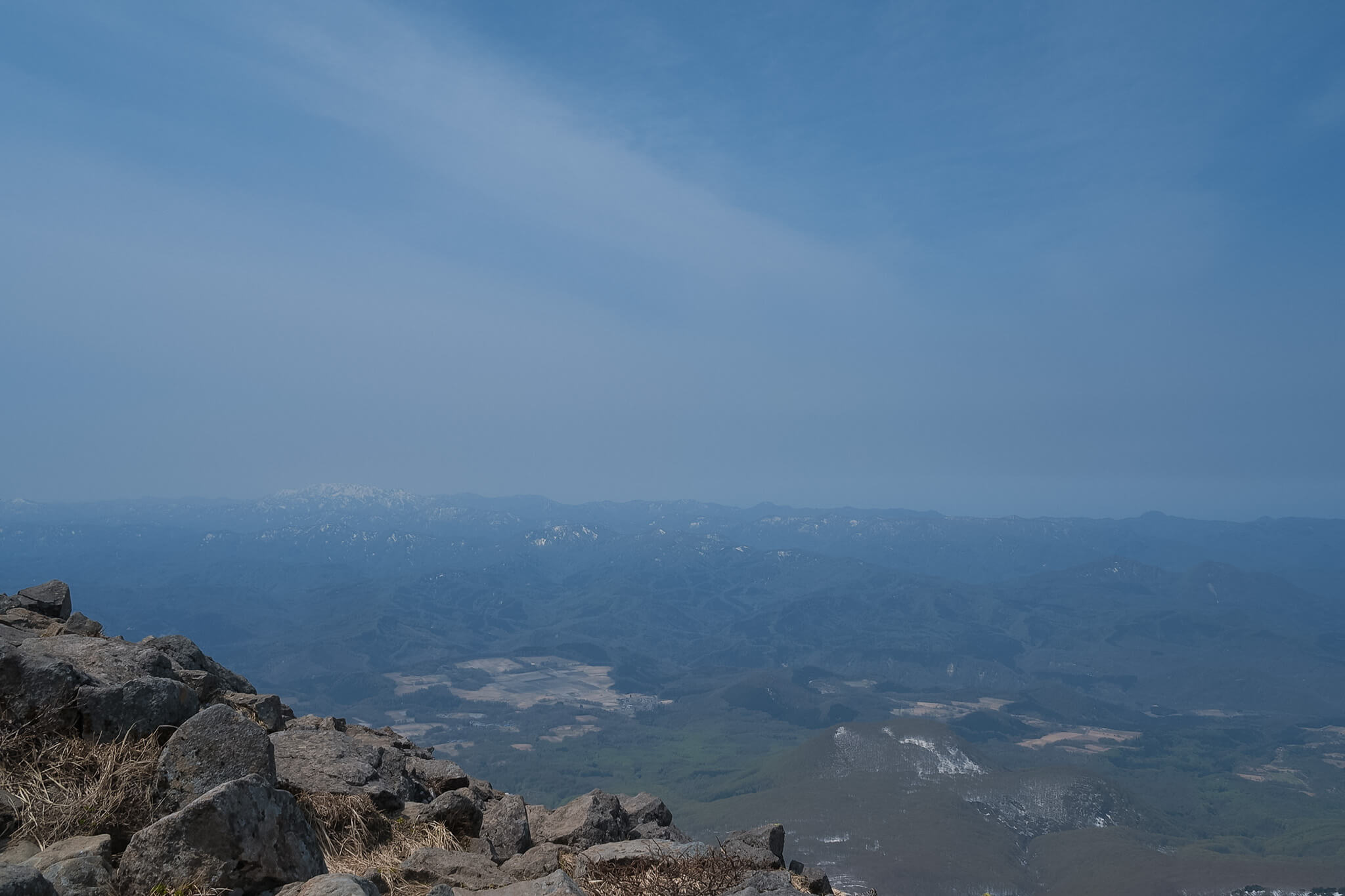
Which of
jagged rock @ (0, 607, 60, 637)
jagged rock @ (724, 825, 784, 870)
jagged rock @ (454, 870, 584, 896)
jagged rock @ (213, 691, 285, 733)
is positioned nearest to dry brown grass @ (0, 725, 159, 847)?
jagged rock @ (454, 870, 584, 896)

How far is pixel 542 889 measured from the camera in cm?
724

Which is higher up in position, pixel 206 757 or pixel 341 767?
pixel 206 757

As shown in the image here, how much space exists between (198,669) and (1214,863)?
144 meters

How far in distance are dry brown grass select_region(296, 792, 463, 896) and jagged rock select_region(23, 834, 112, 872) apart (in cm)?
226

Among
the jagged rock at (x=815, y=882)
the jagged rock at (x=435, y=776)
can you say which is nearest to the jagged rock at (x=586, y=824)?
the jagged rock at (x=435, y=776)

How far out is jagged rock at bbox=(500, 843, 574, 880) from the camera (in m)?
8.50

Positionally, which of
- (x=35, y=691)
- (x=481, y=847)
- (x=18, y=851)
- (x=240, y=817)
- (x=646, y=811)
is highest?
(x=35, y=691)

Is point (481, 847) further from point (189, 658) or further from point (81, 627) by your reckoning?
point (81, 627)

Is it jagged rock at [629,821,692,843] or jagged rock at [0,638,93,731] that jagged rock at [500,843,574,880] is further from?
jagged rock at [0,638,93,731]

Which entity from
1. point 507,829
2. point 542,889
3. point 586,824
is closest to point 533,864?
point 507,829

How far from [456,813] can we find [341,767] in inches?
61.6

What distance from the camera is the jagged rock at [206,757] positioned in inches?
276

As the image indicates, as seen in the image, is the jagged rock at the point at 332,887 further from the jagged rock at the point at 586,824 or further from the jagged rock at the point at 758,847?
the jagged rock at the point at 758,847

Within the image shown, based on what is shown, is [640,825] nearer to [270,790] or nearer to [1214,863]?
[270,790]
